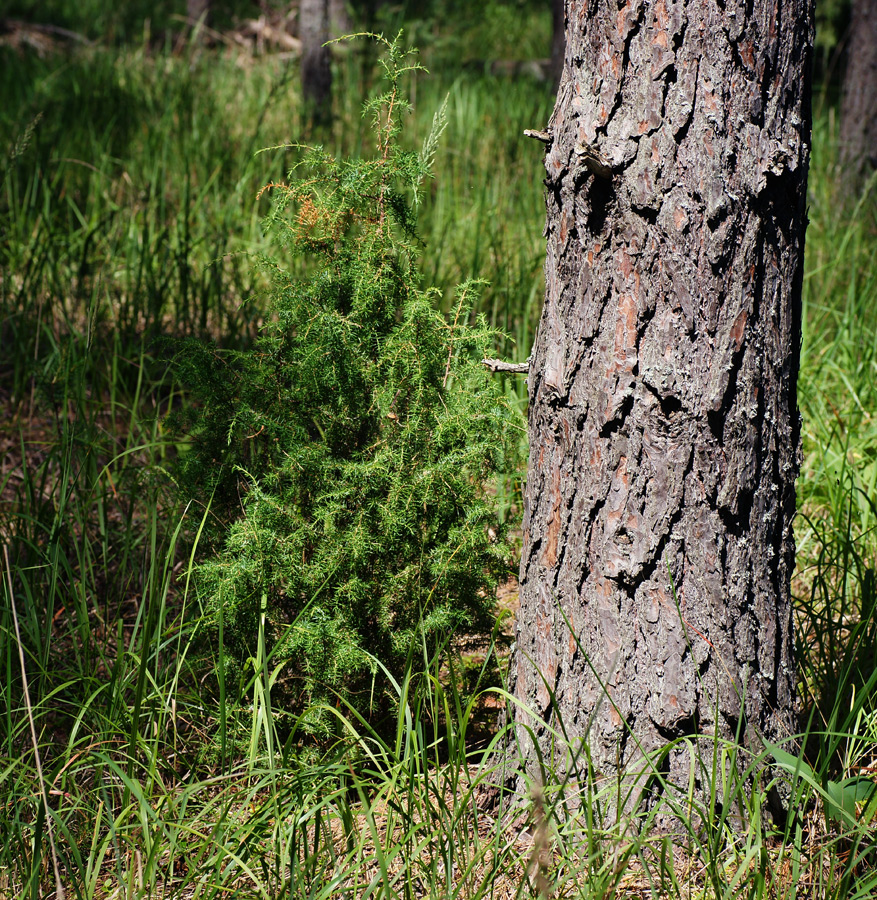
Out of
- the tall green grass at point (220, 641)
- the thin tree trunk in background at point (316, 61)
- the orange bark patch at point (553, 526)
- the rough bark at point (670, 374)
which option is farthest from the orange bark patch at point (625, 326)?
the thin tree trunk in background at point (316, 61)

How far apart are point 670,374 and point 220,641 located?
3.07 feet

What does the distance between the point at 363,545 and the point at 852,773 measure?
1.13 meters

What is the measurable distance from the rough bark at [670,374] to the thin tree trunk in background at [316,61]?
377 cm

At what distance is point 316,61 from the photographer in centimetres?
504

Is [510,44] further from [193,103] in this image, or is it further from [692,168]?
[692,168]

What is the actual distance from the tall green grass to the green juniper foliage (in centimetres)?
12

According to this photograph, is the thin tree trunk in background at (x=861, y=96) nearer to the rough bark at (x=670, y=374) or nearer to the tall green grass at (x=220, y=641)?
the tall green grass at (x=220, y=641)

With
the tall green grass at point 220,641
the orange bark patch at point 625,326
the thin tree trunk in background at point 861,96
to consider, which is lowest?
the tall green grass at point 220,641

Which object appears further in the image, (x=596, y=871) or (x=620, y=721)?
(x=620, y=721)

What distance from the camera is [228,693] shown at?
1.82 m

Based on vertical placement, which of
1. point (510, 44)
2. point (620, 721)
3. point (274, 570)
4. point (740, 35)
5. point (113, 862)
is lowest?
point (113, 862)

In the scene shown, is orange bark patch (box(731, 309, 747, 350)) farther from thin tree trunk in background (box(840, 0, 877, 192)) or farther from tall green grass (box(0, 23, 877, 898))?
thin tree trunk in background (box(840, 0, 877, 192))

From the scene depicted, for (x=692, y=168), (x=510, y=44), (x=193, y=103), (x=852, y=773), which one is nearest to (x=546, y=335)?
(x=692, y=168)

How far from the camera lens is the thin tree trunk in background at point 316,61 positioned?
4.98 metres
